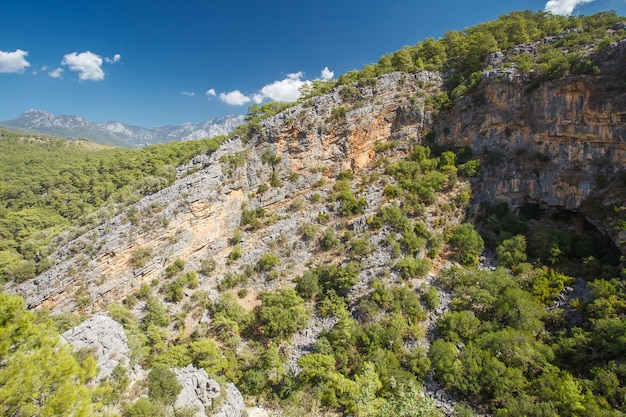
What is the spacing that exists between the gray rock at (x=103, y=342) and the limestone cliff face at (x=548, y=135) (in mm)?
37719

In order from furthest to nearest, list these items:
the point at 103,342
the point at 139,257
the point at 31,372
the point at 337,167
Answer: the point at 337,167, the point at 139,257, the point at 103,342, the point at 31,372

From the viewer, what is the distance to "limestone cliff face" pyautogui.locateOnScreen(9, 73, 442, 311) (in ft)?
87.1

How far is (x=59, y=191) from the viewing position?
48.5 m

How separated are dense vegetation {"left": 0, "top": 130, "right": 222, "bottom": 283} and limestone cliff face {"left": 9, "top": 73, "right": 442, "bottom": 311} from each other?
3.30 metres

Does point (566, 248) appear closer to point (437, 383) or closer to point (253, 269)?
point (437, 383)

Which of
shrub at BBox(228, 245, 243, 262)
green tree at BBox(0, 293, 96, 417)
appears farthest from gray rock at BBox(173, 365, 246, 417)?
shrub at BBox(228, 245, 243, 262)

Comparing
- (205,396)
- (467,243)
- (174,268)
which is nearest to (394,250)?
(467,243)

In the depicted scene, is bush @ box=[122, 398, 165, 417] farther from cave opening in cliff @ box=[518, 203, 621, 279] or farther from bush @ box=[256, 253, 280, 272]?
cave opening in cliff @ box=[518, 203, 621, 279]

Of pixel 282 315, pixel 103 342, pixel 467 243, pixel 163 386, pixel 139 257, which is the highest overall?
pixel 139 257

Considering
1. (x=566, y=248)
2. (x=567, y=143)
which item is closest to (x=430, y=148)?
(x=567, y=143)

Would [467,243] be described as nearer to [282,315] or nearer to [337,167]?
[337,167]

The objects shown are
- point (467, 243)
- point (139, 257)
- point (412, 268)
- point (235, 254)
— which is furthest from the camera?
point (235, 254)

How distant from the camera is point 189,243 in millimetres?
30625

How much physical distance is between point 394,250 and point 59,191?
185ft
